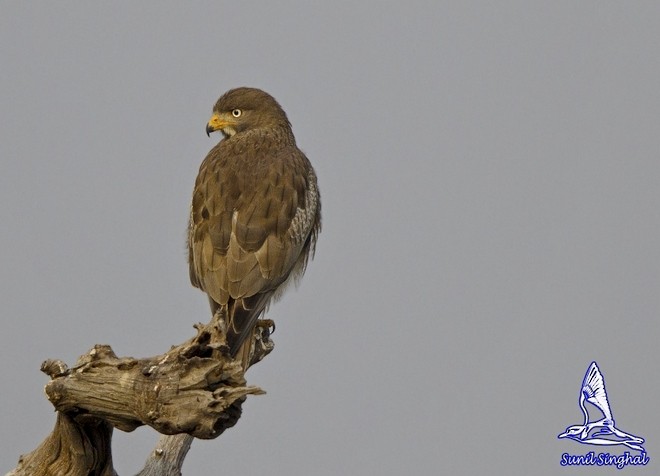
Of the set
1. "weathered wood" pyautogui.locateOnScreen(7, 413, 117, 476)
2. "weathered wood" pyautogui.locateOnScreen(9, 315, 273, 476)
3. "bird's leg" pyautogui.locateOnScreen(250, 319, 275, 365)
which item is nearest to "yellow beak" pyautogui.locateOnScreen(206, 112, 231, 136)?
"bird's leg" pyautogui.locateOnScreen(250, 319, 275, 365)

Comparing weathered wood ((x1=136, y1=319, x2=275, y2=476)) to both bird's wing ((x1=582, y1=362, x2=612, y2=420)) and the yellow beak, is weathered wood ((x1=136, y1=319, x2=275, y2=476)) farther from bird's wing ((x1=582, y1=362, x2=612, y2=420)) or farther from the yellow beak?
bird's wing ((x1=582, y1=362, x2=612, y2=420))

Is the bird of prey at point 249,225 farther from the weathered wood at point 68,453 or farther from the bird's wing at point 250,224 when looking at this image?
the weathered wood at point 68,453

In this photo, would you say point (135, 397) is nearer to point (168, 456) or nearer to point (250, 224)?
point (168, 456)

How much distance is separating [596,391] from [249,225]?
407 centimetres

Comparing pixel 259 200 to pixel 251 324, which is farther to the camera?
pixel 259 200

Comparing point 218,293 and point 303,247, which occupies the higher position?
point 303,247

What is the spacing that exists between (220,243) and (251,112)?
2.21 m

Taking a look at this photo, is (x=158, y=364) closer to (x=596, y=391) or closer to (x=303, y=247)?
(x=303, y=247)

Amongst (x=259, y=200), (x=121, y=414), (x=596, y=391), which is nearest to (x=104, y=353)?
(x=121, y=414)

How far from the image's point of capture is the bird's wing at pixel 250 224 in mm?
9031

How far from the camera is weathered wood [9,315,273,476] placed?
22.8 feet

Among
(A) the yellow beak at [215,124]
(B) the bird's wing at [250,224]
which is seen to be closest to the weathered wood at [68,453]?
(B) the bird's wing at [250,224]

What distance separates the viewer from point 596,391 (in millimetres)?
11297

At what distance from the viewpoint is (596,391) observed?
11297mm
